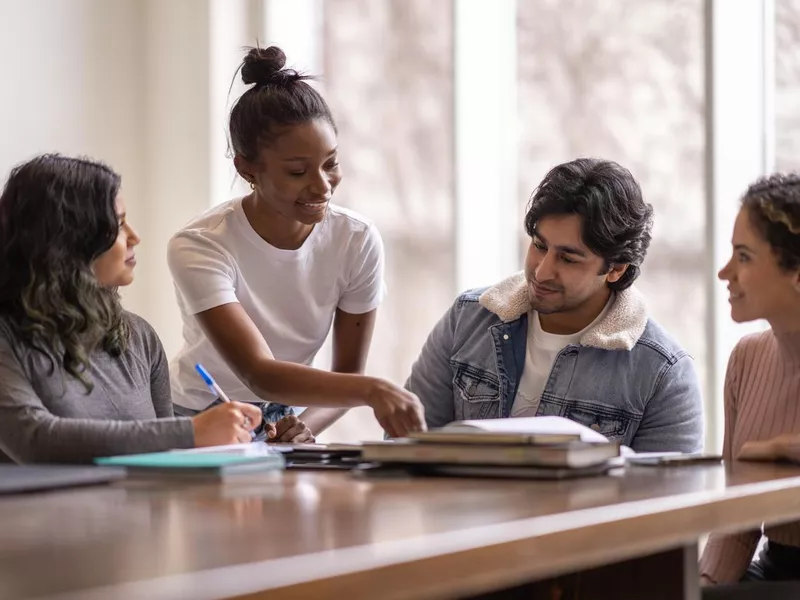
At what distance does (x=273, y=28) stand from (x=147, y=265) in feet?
3.08

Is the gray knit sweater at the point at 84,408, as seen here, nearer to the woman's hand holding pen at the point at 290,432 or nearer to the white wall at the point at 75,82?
the woman's hand holding pen at the point at 290,432

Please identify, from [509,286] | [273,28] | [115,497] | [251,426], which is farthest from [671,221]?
[115,497]

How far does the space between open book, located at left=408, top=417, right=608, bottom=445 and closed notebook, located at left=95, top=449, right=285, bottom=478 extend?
189 millimetres

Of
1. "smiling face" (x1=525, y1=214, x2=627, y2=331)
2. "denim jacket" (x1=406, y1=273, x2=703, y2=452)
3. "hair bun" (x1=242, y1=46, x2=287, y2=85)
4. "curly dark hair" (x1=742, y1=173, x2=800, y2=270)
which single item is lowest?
"denim jacket" (x1=406, y1=273, x2=703, y2=452)

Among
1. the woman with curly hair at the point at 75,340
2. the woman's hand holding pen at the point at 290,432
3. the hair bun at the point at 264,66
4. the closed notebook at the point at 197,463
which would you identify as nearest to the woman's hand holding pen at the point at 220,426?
the woman with curly hair at the point at 75,340

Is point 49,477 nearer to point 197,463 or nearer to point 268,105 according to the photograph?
point 197,463

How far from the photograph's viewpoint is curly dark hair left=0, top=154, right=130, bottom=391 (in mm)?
1706

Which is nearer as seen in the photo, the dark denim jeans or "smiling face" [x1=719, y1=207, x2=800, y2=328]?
the dark denim jeans

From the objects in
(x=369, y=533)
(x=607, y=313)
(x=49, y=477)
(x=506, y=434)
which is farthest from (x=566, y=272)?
(x=369, y=533)

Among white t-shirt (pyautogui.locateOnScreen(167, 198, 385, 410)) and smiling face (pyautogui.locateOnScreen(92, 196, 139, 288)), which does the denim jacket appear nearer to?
white t-shirt (pyautogui.locateOnScreen(167, 198, 385, 410))

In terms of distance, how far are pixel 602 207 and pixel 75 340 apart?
99 centimetres

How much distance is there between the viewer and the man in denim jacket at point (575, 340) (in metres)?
2.05

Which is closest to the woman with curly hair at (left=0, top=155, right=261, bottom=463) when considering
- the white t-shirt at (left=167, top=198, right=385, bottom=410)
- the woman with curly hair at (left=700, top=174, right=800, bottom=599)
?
the white t-shirt at (left=167, top=198, right=385, bottom=410)

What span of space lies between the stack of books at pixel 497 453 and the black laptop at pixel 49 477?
1.05 ft
